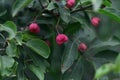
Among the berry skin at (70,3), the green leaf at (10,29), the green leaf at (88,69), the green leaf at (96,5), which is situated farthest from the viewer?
the green leaf at (88,69)

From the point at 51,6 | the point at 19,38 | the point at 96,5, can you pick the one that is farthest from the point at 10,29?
the point at 96,5

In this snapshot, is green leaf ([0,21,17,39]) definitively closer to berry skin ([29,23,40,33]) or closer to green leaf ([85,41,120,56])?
berry skin ([29,23,40,33])

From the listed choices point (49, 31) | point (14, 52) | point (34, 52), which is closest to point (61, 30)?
point (49, 31)

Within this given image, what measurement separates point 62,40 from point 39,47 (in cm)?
8

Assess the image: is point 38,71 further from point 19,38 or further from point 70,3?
point 70,3

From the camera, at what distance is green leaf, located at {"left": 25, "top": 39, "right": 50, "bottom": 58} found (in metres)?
0.99

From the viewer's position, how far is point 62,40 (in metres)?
1.01

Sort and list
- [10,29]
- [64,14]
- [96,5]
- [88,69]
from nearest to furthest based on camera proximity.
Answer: [96,5], [10,29], [64,14], [88,69]

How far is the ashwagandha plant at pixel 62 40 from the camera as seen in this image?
3.34 ft

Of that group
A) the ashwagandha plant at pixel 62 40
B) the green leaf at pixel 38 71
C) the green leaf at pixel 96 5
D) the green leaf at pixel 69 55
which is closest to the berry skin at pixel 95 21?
the ashwagandha plant at pixel 62 40

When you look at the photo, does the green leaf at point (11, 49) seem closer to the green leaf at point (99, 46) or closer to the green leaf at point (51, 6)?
the green leaf at point (51, 6)

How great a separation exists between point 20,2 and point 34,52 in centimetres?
21

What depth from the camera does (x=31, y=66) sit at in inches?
41.2

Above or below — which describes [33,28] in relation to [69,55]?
above
